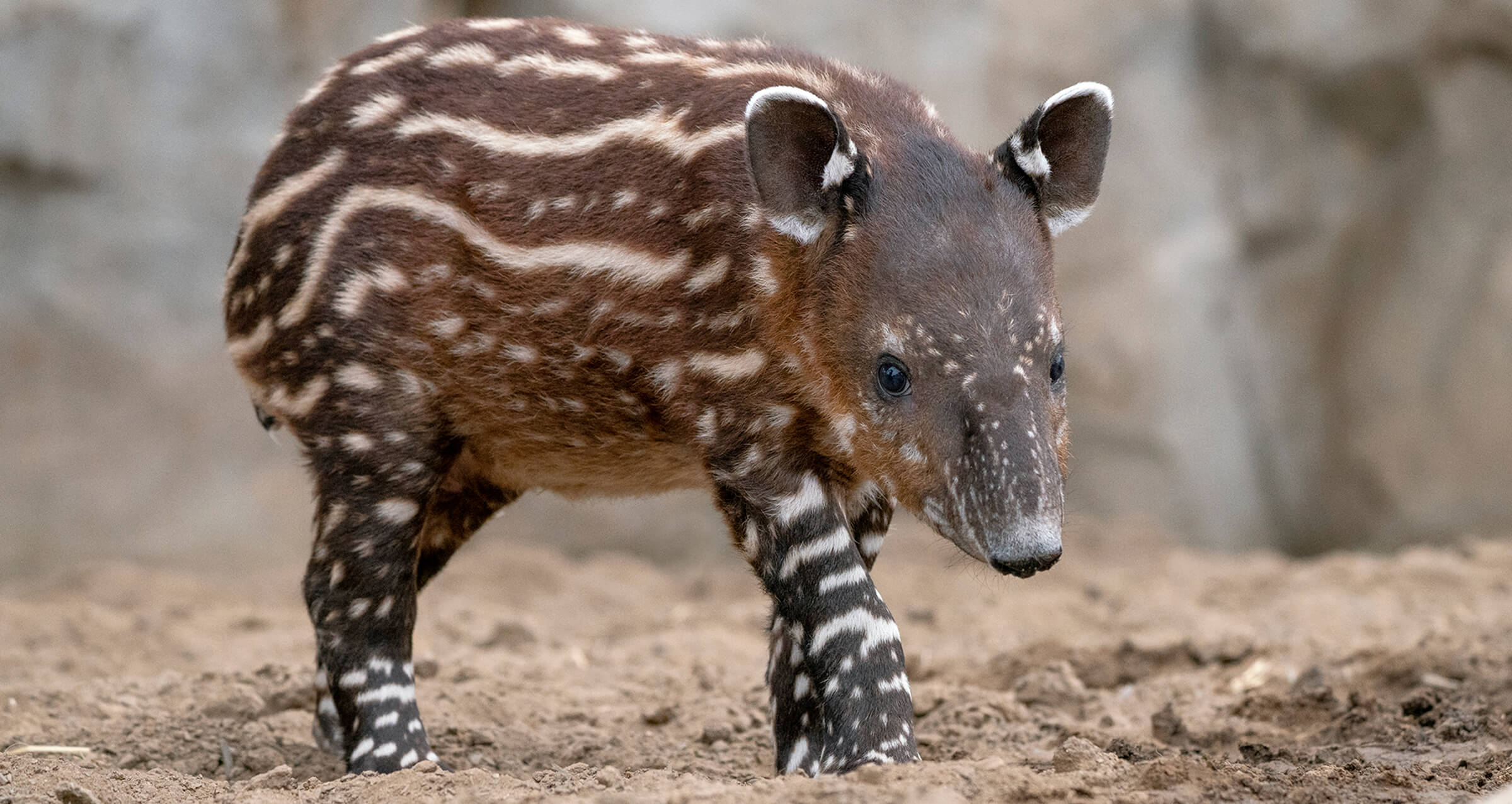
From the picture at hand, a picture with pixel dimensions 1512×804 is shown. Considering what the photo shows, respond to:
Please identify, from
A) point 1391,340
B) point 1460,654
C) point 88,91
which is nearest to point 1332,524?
point 1391,340

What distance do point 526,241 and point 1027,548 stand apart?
192 cm

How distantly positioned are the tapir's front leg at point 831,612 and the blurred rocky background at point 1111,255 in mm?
5374

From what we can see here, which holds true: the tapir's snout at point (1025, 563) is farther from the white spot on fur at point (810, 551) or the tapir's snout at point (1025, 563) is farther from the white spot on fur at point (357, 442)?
the white spot on fur at point (357, 442)

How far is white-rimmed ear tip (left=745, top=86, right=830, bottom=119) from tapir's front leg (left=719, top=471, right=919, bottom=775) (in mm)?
1048

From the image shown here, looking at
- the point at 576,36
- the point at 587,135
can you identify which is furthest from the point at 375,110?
the point at 587,135

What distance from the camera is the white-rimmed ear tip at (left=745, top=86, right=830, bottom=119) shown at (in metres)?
4.70

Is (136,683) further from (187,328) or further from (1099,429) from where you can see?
(1099,429)

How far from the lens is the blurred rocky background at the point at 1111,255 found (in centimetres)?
923

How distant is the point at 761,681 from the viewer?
7.27 meters

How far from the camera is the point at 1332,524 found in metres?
10.8

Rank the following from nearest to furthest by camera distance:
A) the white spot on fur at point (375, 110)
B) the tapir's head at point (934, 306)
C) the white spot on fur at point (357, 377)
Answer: the tapir's head at point (934, 306) → the white spot on fur at point (357, 377) → the white spot on fur at point (375, 110)

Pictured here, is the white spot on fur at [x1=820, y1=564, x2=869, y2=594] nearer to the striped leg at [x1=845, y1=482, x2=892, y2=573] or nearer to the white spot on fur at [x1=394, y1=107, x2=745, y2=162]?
the striped leg at [x1=845, y1=482, x2=892, y2=573]

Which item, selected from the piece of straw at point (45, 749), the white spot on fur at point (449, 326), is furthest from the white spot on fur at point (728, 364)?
the piece of straw at point (45, 749)

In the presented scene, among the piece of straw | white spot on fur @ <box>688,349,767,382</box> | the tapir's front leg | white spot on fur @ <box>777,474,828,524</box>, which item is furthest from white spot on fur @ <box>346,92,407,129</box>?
the piece of straw
